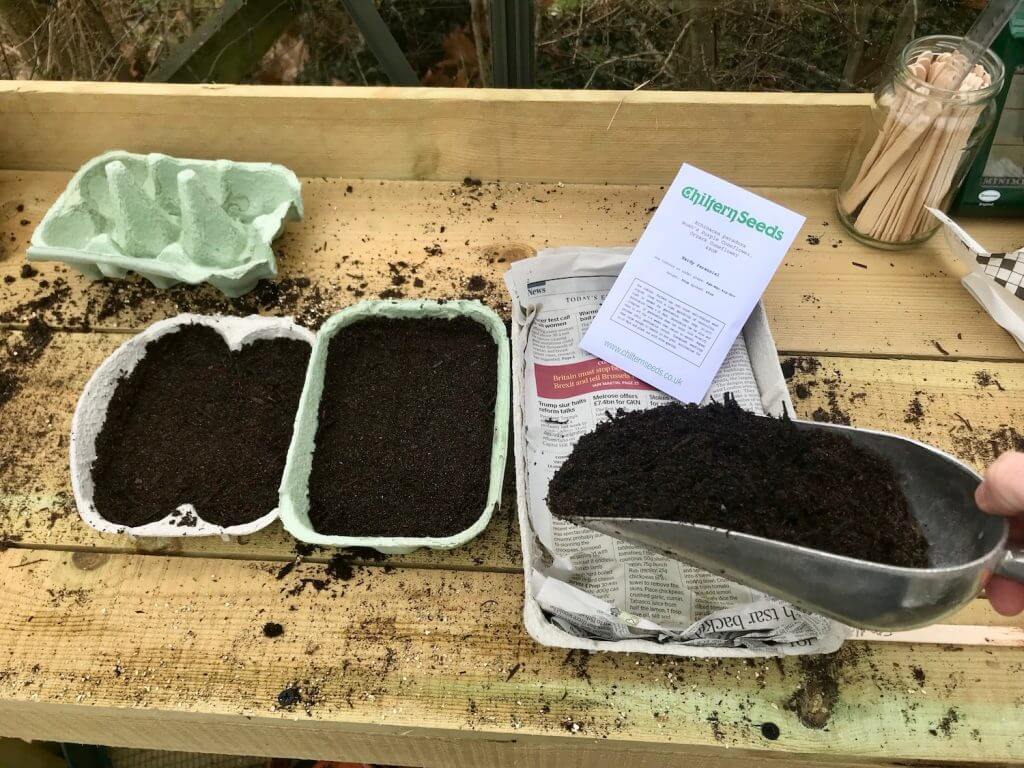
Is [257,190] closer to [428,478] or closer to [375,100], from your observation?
[375,100]

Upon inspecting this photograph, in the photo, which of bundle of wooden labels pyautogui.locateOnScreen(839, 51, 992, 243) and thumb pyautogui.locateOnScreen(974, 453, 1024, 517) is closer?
thumb pyautogui.locateOnScreen(974, 453, 1024, 517)

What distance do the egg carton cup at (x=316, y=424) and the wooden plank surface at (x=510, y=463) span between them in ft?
0.20

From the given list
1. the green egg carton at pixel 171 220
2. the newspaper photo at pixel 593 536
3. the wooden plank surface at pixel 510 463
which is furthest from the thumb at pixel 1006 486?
the green egg carton at pixel 171 220

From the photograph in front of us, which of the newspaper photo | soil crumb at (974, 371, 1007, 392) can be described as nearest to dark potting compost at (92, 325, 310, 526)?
the newspaper photo

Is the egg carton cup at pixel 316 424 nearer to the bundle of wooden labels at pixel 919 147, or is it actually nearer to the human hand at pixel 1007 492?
the human hand at pixel 1007 492

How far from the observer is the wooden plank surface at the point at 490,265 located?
2.86 feet

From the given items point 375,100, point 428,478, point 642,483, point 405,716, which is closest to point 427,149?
point 375,100

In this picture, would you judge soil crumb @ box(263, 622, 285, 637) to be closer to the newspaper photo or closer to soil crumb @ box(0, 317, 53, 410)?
the newspaper photo

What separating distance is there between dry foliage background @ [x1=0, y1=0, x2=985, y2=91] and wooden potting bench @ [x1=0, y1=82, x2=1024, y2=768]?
1.20 feet

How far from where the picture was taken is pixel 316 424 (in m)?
0.78

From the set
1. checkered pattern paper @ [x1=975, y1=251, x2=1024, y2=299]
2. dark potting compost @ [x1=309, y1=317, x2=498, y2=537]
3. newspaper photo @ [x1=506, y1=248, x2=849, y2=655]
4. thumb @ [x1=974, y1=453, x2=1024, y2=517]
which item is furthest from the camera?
checkered pattern paper @ [x1=975, y1=251, x2=1024, y2=299]

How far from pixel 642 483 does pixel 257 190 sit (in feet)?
2.36

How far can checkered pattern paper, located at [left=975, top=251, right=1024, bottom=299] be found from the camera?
2.69 ft

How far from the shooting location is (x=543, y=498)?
2.41ft
